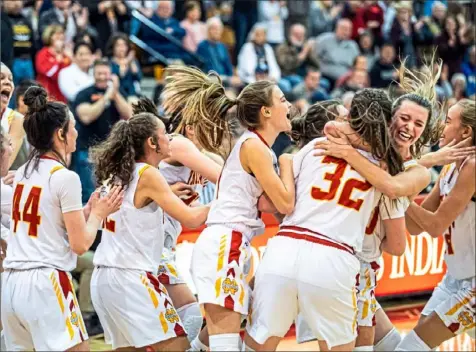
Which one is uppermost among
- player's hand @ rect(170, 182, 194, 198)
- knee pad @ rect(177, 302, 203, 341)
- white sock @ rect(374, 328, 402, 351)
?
player's hand @ rect(170, 182, 194, 198)

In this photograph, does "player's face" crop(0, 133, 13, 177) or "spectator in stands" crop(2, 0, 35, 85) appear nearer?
"player's face" crop(0, 133, 13, 177)

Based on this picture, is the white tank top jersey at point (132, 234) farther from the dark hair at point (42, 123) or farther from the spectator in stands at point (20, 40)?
the spectator in stands at point (20, 40)

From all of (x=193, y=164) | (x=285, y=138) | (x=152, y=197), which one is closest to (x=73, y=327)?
(x=152, y=197)

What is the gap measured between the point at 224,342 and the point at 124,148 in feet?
4.22

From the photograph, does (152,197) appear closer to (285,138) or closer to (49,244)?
(49,244)

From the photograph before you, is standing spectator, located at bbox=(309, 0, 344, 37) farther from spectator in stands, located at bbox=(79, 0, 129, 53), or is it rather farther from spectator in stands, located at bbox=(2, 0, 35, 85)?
spectator in stands, located at bbox=(2, 0, 35, 85)

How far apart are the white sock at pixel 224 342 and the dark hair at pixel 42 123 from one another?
4.29ft

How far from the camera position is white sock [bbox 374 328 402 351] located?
20.3 feet

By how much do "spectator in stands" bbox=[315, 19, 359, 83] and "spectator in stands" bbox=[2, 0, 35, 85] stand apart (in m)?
5.03

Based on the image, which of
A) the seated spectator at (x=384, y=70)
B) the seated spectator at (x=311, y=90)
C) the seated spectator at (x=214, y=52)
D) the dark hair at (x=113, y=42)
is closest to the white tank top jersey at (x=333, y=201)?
the dark hair at (x=113, y=42)

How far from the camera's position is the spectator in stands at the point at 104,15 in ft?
40.4

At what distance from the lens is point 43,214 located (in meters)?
5.11

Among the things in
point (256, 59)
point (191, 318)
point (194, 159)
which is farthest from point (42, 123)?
point (256, 59)

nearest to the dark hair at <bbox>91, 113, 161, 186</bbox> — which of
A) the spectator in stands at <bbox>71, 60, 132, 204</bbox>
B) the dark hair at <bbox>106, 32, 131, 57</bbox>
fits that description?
the spectator in stands at <bbox>71, 60, 132, 204</bbox>
